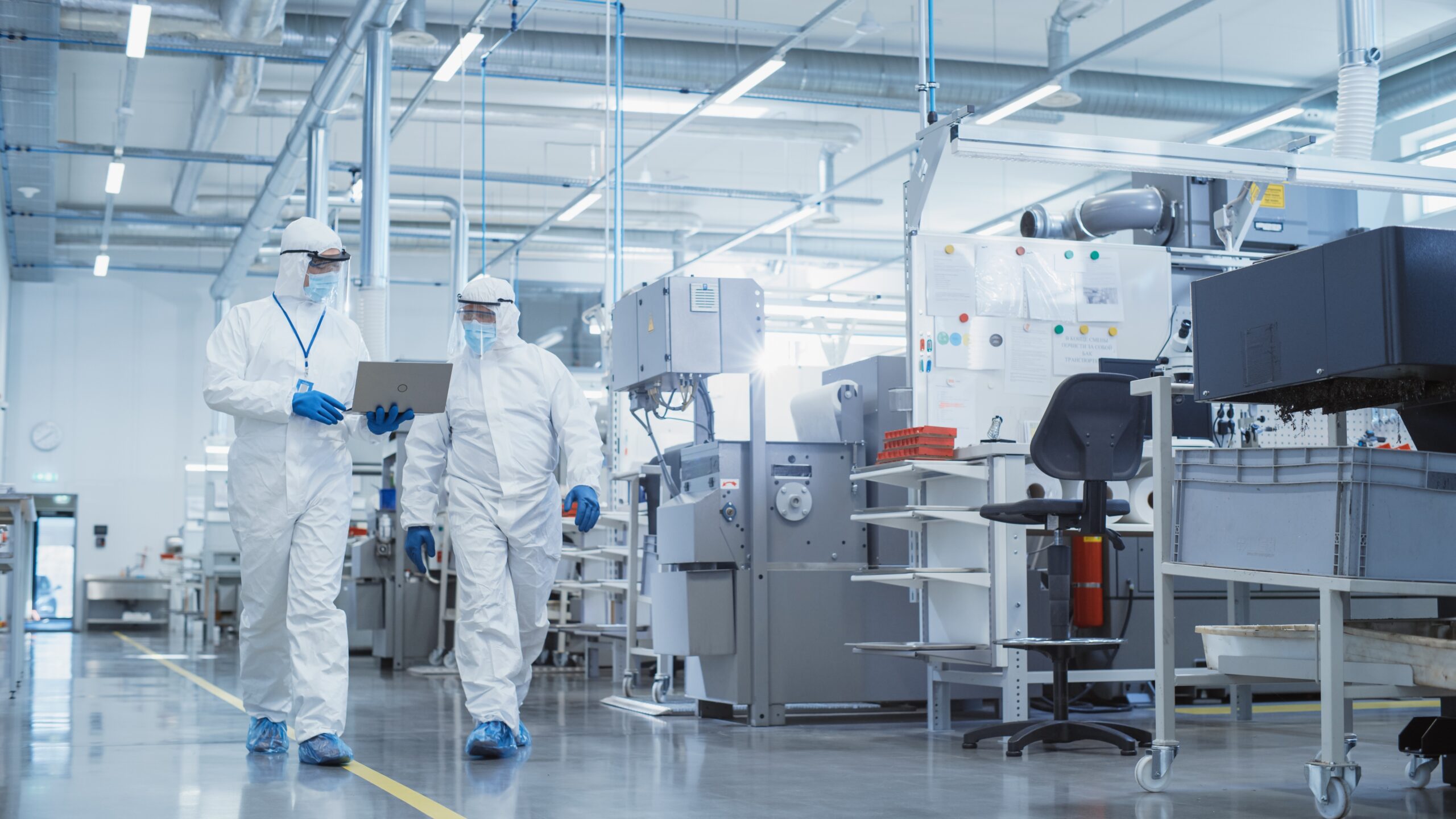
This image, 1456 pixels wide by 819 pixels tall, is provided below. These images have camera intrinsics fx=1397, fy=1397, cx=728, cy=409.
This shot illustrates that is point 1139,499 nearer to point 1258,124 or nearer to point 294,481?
point 294,481

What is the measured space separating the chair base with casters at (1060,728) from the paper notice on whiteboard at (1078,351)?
1.64 meters

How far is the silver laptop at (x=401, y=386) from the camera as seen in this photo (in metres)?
3.77

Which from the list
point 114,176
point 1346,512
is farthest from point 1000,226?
point 1346,512

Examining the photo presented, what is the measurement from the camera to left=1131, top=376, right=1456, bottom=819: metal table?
8.86 ft

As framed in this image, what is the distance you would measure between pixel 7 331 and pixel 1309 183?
586 inches

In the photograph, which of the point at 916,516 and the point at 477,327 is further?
the point at 916,516

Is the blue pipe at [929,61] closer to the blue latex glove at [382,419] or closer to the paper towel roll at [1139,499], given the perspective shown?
the paper towel roll at [1139,499]

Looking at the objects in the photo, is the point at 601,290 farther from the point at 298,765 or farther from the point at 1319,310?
the point at 1319,310

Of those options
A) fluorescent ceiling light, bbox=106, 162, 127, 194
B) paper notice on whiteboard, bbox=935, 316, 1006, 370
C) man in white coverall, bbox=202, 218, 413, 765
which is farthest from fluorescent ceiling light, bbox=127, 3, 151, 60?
paper notice on whiteboard, bbox=935, 316, 1006, 370

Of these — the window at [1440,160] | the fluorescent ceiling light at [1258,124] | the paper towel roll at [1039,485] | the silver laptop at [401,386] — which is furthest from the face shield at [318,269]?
the window at [1440,160]

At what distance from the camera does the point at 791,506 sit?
16.6ft

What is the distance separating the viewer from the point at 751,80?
8078 millimetres

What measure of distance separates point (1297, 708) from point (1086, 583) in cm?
142

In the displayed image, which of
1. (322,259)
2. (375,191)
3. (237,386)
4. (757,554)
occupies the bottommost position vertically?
(757,554)
